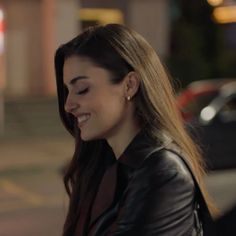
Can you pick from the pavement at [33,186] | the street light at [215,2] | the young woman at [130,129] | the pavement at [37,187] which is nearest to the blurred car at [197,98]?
the pavement at [37,187]

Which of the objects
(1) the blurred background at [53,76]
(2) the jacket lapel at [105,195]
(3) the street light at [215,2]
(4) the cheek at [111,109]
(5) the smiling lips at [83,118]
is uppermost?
(4) the cheek at [111,109]

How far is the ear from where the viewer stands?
1924 mm

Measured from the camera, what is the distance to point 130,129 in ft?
6.47

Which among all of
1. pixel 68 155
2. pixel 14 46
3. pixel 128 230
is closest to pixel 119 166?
pixel 128 230

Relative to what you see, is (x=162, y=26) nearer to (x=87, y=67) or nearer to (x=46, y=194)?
(x=46, y=194)

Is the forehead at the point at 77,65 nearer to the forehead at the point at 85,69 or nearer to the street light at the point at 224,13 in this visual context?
the forehead at the point at 85,69

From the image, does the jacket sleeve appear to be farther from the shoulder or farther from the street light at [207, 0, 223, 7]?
the street light at [207, 0, 223, 7]

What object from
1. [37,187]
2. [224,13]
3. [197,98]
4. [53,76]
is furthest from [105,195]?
[224,13]

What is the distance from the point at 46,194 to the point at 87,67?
28.3 feet

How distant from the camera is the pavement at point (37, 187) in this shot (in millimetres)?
8250

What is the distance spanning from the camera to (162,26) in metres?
25.4

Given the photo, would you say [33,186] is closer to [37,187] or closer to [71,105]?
[37,187]

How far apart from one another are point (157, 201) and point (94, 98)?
0.36m

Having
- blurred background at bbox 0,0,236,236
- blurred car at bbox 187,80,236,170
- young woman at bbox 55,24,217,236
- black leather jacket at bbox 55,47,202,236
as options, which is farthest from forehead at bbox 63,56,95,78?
blurred car at bbox 187,80,236,170
